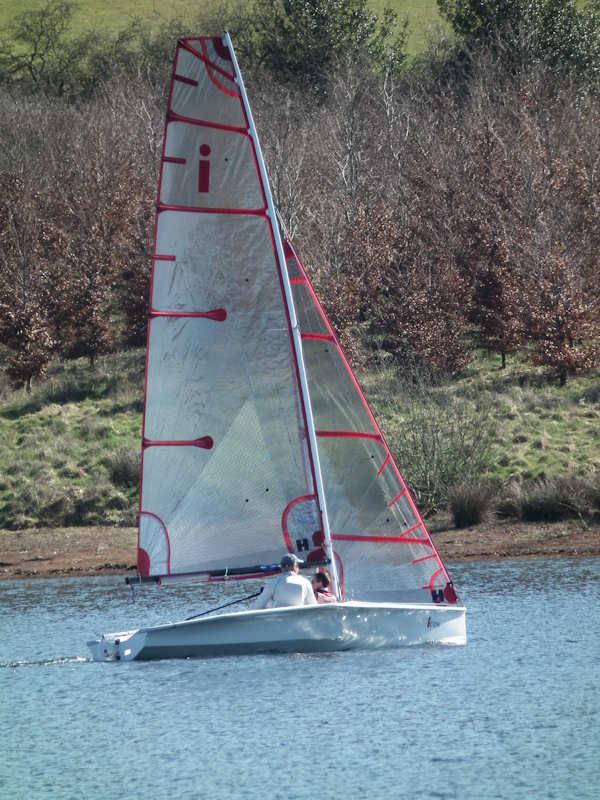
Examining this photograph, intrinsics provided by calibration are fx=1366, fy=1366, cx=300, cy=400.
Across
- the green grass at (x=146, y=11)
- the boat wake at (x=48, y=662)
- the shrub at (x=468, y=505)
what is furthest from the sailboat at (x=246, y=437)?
the green grass at (x=146, y=11)

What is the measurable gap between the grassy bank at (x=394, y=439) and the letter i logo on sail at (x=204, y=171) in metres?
16.2

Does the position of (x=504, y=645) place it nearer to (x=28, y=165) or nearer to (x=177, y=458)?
(x=177, y=458)

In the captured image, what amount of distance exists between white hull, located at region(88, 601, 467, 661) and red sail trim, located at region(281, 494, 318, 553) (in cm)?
105

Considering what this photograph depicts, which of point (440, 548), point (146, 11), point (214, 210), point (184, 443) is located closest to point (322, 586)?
point (184, 443)

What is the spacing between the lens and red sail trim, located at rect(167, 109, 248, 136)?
19828 mm

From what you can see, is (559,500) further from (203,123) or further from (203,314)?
(203,123)

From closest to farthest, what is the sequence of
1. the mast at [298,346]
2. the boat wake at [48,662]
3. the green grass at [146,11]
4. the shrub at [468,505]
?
the mast at [298,346] < the boat wake at [48,662] < the shrub at [468,505] < the green grass at [146,11]

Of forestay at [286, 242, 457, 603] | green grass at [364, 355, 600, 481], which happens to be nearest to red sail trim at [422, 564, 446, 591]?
forestay at [286, 242, 457, 603]

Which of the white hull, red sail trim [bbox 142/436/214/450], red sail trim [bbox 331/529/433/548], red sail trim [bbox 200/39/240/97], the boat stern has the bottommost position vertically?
the boat stern

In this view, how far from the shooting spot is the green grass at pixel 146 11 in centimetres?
9656

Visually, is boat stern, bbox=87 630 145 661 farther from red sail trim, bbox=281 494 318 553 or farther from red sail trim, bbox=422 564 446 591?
red sail trim, bbox=422 564 446 591

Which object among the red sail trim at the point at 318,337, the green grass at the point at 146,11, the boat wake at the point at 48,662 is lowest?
the boat wake at the point at 48,662

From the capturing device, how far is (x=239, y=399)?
20.5 meters

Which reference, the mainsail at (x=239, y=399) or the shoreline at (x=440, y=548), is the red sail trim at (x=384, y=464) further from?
the shoreline at (x=440, y=548)
